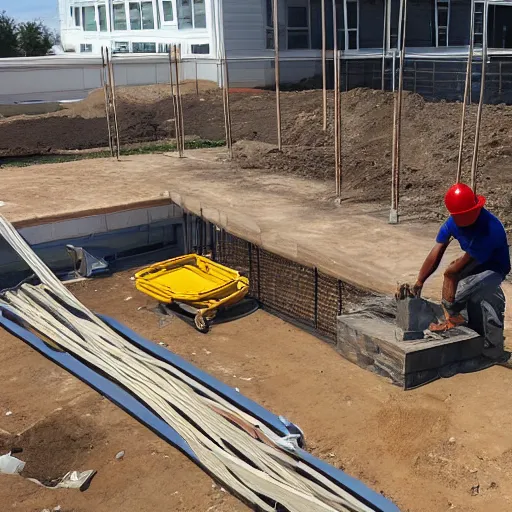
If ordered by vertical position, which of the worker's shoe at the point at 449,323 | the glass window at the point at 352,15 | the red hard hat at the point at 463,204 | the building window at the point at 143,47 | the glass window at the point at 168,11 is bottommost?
the worker's shoe at the point at 449,323

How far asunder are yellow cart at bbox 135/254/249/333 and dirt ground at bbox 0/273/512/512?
493mm

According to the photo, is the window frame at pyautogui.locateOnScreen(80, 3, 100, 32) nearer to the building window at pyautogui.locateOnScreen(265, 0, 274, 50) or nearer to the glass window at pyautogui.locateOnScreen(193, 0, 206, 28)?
the glass window at pyautogui.locateOnScreen(193, 0, 206, 28)

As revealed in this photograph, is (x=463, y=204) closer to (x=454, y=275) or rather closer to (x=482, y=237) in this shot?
(x=482, y=237)

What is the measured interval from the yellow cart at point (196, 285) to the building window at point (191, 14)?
58.3ft

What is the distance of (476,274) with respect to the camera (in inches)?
234

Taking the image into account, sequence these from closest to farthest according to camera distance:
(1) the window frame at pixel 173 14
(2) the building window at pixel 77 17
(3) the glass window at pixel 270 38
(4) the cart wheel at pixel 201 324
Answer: (4) the cart wheel at pixel 201 324
(3) the glass window at pixel 270 38
(1) the window frame at pixel 173 14
(2) the building window at pixel 77 17

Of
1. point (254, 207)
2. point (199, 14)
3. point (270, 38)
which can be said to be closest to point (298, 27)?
point (270, 38)

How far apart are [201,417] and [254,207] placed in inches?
226

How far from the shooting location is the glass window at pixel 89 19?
31438mm

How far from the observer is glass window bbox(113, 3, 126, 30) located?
29234 millimetres

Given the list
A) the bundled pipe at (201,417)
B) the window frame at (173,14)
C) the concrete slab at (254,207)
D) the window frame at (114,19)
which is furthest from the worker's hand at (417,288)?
the window frame at (114,19)

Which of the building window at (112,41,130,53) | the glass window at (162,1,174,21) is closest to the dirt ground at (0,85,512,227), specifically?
the glass window at (162,1,174,21)

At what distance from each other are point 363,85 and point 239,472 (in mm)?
19153

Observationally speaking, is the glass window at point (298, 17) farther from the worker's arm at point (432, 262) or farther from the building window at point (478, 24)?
the worker's arm at point (432, 262)
